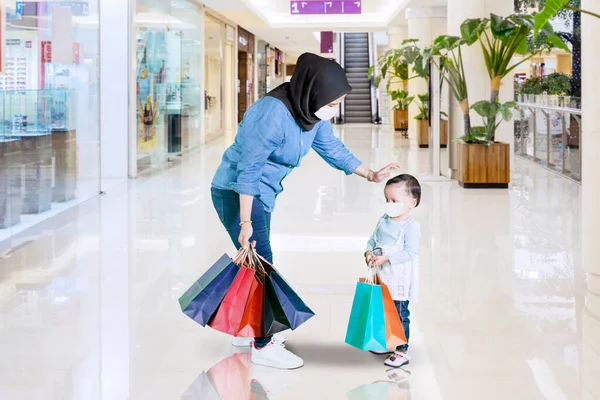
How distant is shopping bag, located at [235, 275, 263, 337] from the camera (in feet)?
12.1

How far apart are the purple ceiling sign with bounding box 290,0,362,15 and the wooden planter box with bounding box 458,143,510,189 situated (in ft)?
39.0

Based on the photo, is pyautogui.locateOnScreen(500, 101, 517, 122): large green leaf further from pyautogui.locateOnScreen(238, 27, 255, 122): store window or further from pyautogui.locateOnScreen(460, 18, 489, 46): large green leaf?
pyautogui.locateOnScreen(238, 27, 255, 122): store window

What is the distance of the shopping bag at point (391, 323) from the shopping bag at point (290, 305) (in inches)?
12.0

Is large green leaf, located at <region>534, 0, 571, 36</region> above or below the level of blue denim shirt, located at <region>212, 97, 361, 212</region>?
above

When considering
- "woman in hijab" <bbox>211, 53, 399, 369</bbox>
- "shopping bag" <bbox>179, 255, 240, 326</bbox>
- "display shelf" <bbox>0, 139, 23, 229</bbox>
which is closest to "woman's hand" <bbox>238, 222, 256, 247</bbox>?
"woman in hijab" <bbox>211, 53, 399, 369</bbox>

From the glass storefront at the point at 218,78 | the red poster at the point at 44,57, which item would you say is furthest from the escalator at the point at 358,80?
the red poster at the point at 44,57

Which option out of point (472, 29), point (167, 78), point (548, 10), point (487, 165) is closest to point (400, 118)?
point (167, 78)

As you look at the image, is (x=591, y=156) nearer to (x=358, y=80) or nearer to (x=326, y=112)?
(x=326, y=112)

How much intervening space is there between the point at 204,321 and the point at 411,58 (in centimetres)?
959

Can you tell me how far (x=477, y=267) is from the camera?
5996mm

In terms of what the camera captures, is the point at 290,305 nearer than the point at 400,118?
Yes

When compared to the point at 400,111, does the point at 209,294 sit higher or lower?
lower

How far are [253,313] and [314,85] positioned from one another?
0.97 meters

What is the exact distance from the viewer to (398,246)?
147 inches
